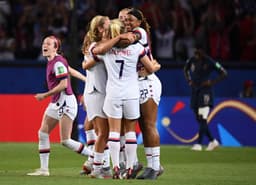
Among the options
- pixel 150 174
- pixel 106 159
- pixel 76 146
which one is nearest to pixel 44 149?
pixel 76 146

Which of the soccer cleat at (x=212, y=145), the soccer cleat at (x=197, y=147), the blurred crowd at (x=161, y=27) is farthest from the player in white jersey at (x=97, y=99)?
the blurred crowd at (x=161, y=27)

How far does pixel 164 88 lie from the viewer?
27891 mm

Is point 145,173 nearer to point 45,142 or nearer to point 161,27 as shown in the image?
point 45,142

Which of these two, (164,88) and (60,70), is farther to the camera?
(164,88)

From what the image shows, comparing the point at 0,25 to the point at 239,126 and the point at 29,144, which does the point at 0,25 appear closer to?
the point at 29,144

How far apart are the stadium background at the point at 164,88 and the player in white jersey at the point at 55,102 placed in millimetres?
8702

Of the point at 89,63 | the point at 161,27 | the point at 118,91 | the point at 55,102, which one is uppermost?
the point at 161,27

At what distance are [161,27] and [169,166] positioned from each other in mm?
9592

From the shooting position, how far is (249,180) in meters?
16.0

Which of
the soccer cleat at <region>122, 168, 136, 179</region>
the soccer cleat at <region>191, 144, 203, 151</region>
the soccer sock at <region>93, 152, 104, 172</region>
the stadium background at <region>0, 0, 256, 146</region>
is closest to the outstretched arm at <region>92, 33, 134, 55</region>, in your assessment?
the soccer sock at <region>93, 152, 104, 172</region>

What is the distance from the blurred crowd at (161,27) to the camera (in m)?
28.2

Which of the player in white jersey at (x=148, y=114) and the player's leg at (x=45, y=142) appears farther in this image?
the player's leg at (x=45, y=142)

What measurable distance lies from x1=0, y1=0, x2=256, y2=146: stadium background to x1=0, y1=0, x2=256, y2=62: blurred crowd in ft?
0.10

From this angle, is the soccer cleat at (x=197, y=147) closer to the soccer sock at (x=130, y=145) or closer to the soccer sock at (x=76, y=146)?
the soccer sock at (x=76, y=146)
